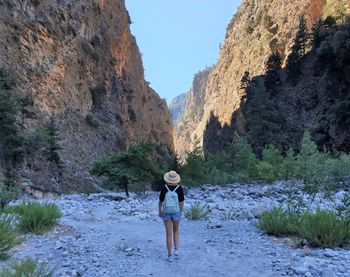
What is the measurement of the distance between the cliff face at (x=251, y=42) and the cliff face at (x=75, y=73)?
39.4 feet

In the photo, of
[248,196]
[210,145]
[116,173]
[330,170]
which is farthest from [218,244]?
[210,145]

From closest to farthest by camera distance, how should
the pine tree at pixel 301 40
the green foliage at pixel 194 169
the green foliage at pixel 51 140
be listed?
the green foliage at pixel 194 169 → the green foliage at pixel 51 140 → the pine tree at pixel 301 40

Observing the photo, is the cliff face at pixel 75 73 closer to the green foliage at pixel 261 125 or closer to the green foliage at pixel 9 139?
the green foliage at pixel 9 139

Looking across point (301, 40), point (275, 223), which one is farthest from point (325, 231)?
point (301, 40)

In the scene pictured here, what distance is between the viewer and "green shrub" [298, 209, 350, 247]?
6.42m

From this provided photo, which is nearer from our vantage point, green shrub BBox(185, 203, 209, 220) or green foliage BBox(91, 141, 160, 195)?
green shrub BBox(185, 203, 209, 220)

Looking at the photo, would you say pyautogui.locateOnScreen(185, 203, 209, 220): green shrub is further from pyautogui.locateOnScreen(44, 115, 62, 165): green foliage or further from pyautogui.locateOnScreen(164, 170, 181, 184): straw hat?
pyautogui.locateOnScreen(44, 115, 62, 165): green foliage

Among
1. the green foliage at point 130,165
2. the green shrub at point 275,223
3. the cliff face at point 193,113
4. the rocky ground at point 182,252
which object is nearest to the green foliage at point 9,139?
the green foliage at point 130,165

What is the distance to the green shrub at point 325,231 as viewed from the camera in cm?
642

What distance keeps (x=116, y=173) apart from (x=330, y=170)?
9442 mm

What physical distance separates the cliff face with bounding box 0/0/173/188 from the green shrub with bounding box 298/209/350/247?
19798mm

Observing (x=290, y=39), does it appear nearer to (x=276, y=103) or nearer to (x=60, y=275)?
(x=276, y=103)

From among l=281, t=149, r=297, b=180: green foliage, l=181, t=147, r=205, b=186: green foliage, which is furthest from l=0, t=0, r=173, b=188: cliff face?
l=281, t=149, r=297, b=180: green foliage

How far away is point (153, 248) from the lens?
22.1ft
